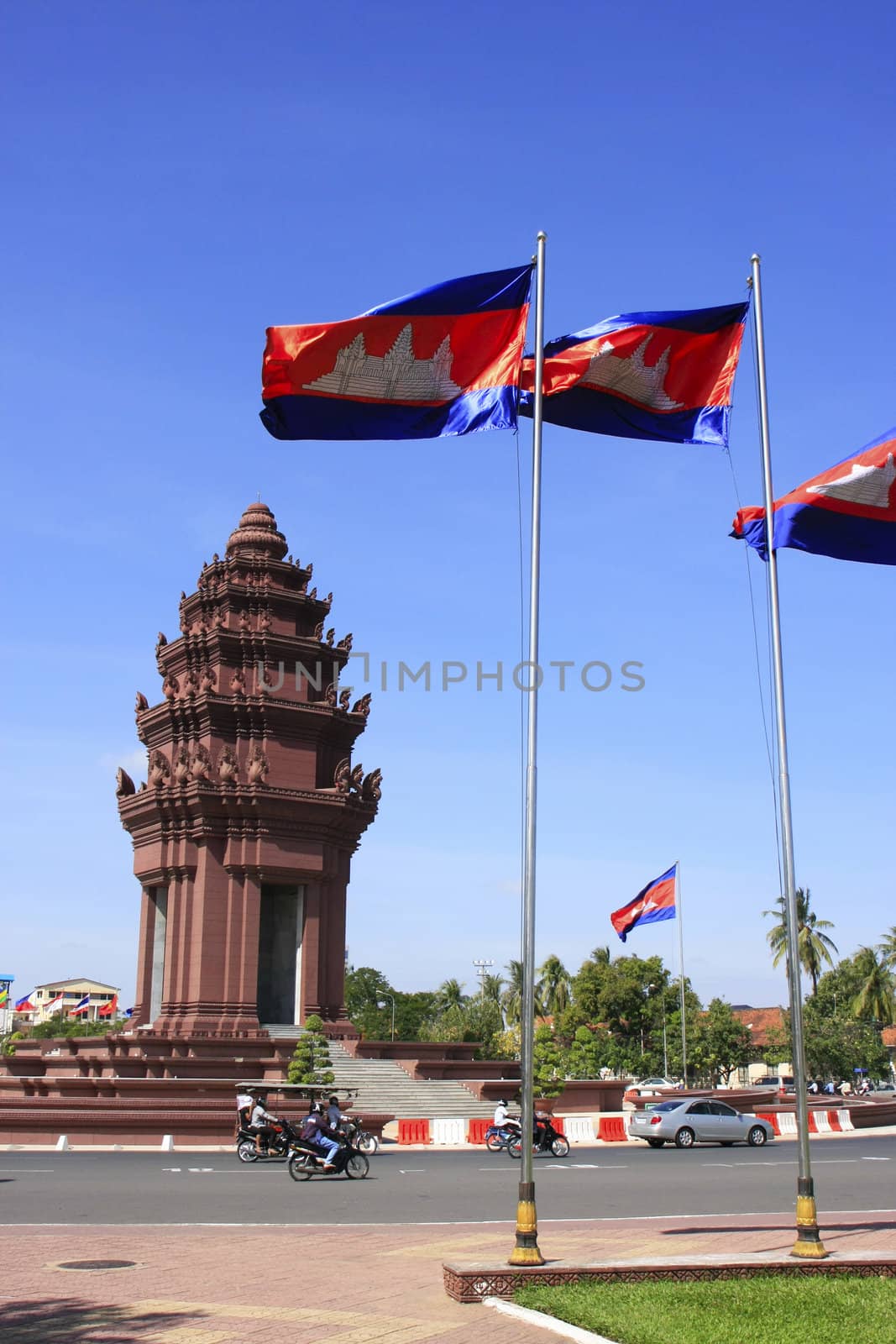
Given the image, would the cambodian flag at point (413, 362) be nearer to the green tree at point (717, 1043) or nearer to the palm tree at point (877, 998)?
the green tree at point (717, 1043)

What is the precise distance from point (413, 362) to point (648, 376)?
2.98 m

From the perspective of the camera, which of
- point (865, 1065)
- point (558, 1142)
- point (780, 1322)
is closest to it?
point (780, 1322)

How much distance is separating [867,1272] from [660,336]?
10.8 m

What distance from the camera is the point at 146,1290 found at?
11633 mm

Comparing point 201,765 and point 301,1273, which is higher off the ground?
point 201,765

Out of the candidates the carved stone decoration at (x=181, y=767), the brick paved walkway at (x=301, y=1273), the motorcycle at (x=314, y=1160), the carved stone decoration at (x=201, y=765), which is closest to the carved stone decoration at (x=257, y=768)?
the carved stone decoration at (x=201, y=765)

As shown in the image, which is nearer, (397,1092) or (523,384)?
(523,384)

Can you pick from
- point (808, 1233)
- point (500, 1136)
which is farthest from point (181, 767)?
point (808, 1233)

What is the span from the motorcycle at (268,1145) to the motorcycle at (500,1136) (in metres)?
6.18

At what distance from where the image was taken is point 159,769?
4656cm

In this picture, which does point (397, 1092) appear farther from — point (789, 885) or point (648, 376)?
point (648, 376)

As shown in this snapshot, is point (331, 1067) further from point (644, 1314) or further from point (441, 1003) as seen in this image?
point (441, 1003)

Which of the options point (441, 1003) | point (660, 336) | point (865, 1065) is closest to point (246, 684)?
point (660, 336)

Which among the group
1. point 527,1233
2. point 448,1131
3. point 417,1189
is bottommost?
point 448,1131
